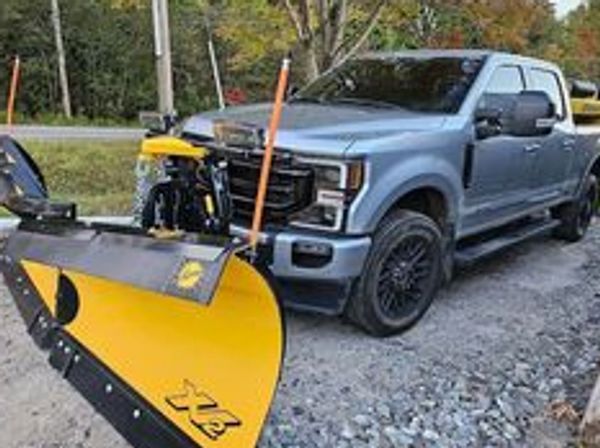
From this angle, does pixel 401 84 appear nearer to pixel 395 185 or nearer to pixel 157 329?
pixel 395 185

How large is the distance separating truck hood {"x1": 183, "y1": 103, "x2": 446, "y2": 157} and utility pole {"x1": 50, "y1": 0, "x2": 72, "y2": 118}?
19.5 metres

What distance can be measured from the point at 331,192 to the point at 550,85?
11.1 ft

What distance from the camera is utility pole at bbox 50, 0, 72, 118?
23156 mm

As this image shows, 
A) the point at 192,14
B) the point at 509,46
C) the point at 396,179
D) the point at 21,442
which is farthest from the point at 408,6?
the point at 192,14

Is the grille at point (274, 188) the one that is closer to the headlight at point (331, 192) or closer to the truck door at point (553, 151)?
the headlight at point (331, 192)

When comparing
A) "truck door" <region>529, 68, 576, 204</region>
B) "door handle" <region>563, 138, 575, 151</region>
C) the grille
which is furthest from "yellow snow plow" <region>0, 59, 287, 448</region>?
"door handle" <region>563, 138, 575, 151</region>

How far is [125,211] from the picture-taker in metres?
8.34

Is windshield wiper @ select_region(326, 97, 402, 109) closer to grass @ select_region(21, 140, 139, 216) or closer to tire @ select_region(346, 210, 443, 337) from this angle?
tire @ select_region(346, 210, 443, 337)

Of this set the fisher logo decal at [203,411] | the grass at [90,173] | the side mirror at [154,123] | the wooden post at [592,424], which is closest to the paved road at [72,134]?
the grass at [90,173]

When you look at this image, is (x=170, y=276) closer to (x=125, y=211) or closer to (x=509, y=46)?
(x=125, y=211)

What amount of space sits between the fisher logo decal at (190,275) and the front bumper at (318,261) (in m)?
1.51

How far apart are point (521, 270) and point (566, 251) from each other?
1101mm

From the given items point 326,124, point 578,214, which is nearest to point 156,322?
point 326,124

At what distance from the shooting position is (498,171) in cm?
589
